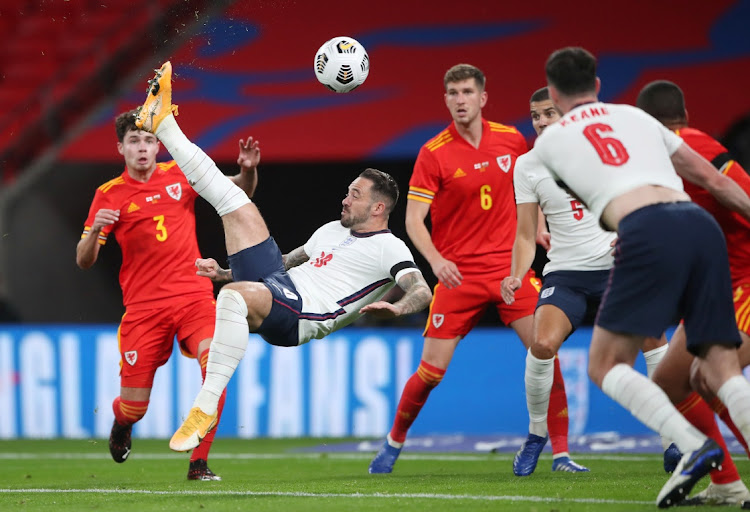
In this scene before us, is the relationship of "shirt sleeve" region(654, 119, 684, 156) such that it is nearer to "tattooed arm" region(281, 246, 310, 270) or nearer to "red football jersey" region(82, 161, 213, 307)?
"tattooed arm" region(281, 246, 310, 270)

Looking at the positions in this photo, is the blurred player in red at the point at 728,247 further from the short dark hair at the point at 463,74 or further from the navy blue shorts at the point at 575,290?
the short dark hair at the point at 463,74

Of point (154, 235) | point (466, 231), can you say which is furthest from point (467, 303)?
point (154, 235)

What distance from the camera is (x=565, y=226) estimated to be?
684 centimetres

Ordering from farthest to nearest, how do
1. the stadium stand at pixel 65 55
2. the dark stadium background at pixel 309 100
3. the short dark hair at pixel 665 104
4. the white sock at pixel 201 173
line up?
the stadium stand at pixel 65 55 < the dark stadium background at pixel 309 100 < the white sock at pixel 201 173 < the short dark hair at pixel 665 104

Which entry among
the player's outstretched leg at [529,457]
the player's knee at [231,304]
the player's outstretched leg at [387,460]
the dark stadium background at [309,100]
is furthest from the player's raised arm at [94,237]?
the dark stadium background at [309,100]

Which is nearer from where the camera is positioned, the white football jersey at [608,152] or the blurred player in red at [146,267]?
the white football jersey at [608,152]

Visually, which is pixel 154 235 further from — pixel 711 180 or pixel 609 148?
pixel 711 180

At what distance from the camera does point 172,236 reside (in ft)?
25.3

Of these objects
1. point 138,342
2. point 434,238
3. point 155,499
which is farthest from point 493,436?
point 155,499

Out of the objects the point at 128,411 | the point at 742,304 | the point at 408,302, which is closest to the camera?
the point at 742,304

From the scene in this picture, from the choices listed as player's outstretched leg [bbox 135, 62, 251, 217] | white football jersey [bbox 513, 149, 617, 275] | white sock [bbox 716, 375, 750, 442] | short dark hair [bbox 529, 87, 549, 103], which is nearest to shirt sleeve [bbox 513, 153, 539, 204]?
white football jersey [bbox 513, 149, 617, 275]

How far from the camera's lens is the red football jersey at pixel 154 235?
7.67 m

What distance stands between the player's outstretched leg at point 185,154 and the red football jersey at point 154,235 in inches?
55.0

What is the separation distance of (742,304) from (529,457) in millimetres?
2029
